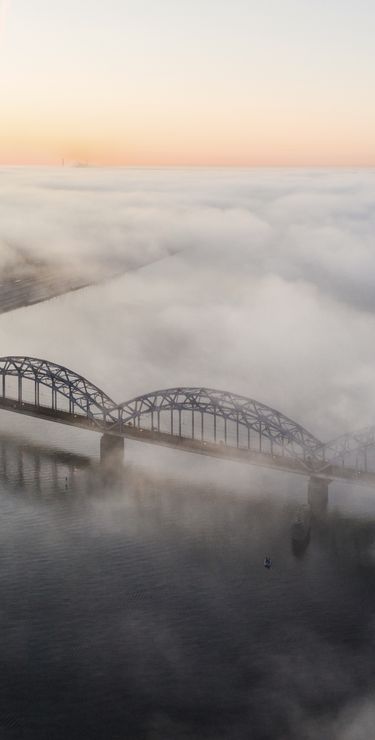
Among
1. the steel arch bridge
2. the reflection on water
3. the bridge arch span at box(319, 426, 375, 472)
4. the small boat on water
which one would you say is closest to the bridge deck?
the steel arch bridge

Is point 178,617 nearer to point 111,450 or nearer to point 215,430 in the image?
point 111,450

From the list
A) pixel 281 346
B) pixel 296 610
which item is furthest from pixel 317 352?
pixel 296 610

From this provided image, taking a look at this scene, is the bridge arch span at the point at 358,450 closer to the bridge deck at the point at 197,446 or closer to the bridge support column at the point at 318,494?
the bridge deck at the point at 197,446

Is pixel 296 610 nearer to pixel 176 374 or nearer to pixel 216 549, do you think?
pixel 216 549

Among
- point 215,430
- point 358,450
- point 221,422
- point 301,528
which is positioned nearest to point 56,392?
point 221,422

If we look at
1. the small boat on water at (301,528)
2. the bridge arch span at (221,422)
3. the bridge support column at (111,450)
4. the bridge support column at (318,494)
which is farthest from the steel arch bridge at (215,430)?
the small boat on water at (301,528)

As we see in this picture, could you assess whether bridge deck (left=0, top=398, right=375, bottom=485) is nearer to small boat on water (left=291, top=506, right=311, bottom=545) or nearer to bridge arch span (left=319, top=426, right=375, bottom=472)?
bridge arch span (left=319, top=426, right=375, bottom=472)

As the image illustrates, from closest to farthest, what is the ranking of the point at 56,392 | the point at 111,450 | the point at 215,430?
the point at 111,450, the point at 215,430, the point at 56,392
